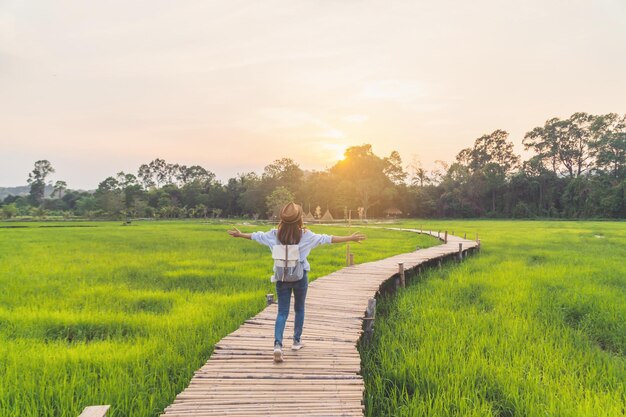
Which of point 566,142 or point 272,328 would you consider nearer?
point 272,328

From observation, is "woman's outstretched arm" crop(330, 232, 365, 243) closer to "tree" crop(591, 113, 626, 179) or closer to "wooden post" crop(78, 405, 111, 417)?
"wooden post" crop(78, 405, 111, 417)

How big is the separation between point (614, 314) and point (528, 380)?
357cm

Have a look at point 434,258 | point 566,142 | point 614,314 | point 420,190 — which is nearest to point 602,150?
point 566,142

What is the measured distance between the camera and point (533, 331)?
18.8ft

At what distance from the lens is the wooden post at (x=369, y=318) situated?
565 cm

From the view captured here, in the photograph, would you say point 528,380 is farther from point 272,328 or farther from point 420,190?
point 420,190

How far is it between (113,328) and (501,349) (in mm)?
5468

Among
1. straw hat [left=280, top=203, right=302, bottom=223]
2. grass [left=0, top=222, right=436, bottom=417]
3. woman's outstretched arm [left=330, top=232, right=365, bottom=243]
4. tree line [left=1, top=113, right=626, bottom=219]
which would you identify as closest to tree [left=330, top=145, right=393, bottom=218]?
tree line [left=1, top=113, right=626, bottom=219]

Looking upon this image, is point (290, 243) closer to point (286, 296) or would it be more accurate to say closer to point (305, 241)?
point (305, 241)

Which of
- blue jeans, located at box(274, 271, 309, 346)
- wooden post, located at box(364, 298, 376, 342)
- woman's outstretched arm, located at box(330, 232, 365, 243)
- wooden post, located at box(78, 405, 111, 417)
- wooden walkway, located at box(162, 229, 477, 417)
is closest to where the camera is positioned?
wooden post, located at box(78, 405, 111, 417)

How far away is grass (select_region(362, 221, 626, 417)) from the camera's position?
152 inches

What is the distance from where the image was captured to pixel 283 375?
3844 mm

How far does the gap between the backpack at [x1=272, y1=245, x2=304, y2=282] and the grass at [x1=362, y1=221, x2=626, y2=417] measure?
1.44 m

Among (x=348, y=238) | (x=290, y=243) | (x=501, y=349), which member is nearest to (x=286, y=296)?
(x=290, y=243)
